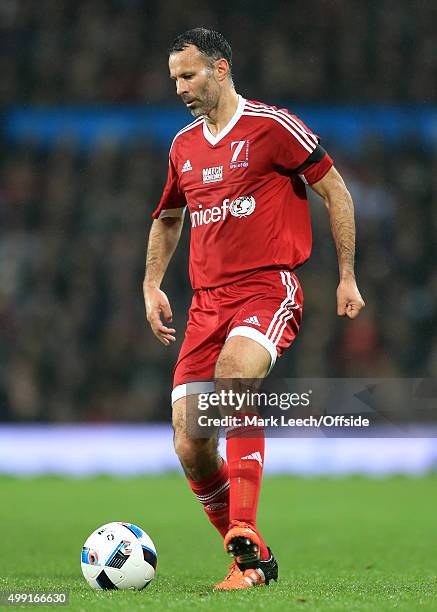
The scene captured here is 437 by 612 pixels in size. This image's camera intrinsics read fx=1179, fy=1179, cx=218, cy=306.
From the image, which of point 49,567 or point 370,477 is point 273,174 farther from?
point 370,477

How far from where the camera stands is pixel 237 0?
17.4m

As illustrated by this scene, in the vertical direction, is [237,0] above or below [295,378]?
above

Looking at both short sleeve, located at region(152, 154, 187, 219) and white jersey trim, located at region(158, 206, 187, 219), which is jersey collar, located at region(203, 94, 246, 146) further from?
white jersey trim, located at region(158, 206, 187, 219)

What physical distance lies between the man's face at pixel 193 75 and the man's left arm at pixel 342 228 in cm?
65

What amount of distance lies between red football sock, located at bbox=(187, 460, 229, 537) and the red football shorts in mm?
400

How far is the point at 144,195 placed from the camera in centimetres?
1571

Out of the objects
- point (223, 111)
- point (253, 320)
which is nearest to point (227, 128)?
point (223, 111)

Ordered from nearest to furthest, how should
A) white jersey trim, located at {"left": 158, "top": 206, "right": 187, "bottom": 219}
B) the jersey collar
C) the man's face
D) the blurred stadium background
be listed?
the man's face
the jersey collar
white jersey trim, located at {"left": 158, "top": 206, "right": 187, "bottom": 219}
the blurred stadium background

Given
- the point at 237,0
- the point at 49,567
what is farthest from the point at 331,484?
the point at 237,0

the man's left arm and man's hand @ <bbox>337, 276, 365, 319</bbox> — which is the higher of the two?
the man's left arm

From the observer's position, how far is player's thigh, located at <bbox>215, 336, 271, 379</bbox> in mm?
4949

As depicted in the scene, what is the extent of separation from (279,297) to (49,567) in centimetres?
199

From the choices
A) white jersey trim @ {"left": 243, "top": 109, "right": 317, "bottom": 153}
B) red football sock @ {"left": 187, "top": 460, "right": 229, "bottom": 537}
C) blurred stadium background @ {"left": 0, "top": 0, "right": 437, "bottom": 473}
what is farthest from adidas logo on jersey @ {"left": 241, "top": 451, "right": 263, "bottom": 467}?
blurred stadium background @ {"left": 0, "top": 0, "right": 437, "bottom": 473}

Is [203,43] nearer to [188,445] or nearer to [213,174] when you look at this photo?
[213,174]
